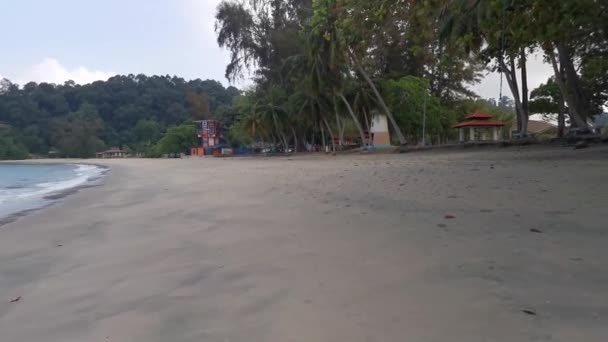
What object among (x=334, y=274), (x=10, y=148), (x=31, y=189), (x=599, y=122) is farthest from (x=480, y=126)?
(x=10, y=148)

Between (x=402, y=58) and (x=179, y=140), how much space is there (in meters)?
48.2

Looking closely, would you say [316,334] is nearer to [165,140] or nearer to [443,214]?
[443,214]

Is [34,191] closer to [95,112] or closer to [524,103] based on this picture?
[524,103]

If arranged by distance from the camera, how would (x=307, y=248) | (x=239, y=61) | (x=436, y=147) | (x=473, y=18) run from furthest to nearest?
(x=239, y=61) < (x=436, y=147) < (x=473, y=18) < (x=307, y=248)

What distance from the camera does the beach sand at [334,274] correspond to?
2.18 m

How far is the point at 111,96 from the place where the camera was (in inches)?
4048

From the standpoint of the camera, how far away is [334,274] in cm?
295

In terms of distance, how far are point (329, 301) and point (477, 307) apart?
0.79 m

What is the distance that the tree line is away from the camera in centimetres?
775

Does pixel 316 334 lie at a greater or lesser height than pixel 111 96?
lesser

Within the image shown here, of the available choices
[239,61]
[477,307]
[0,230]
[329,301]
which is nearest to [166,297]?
[329,301]

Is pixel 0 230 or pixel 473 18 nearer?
pixel 0 230

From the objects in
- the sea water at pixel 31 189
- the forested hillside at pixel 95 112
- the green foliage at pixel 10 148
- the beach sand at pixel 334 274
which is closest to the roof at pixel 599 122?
the beach sand at pixel 334 274

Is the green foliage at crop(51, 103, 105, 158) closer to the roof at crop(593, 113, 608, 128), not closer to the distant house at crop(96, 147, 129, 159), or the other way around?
the distant house at crop(96, 147, 129, 159)
